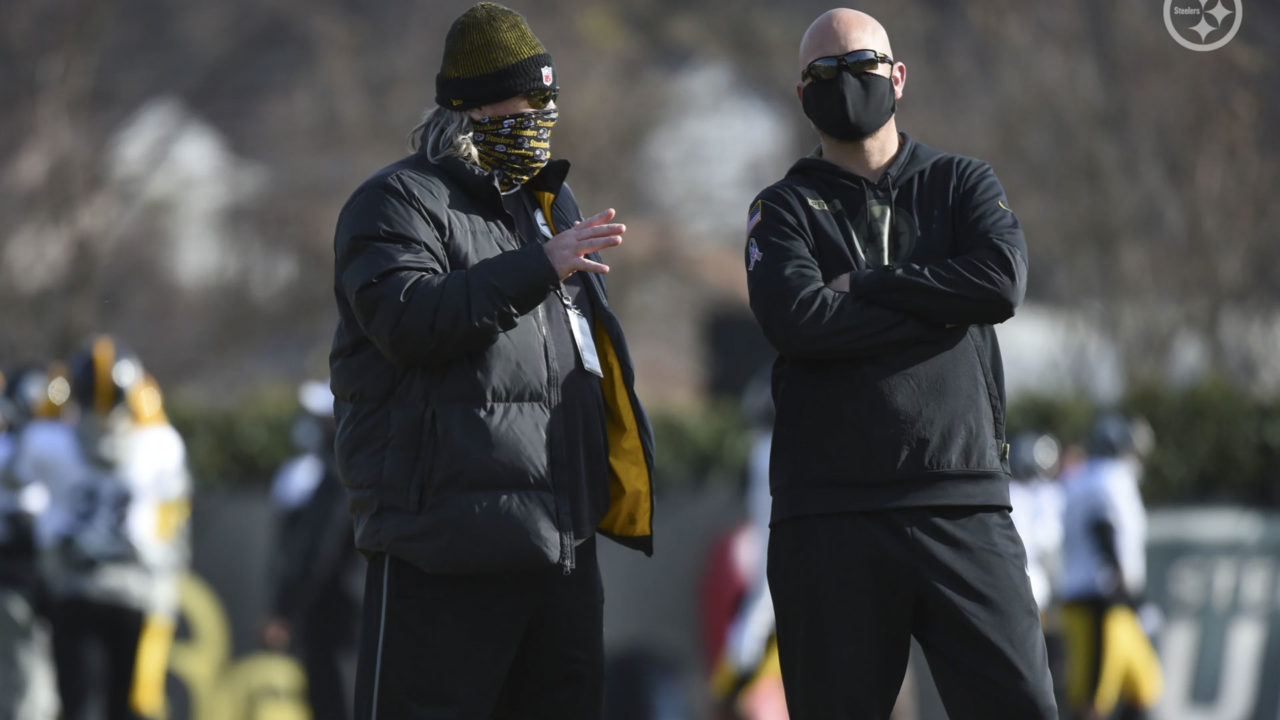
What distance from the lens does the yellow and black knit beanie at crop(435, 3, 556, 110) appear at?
454 cm

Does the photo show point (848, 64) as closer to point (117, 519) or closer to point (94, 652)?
point (117, 519)

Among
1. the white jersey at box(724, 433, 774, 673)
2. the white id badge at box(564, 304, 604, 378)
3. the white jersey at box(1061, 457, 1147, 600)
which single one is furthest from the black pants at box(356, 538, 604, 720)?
the white jersey at box(1061, 457, 1147, 600)

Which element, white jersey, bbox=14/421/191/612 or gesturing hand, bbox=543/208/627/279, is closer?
gesturing hand, bbox=543/208/627/279

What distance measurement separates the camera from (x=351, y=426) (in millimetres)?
4469

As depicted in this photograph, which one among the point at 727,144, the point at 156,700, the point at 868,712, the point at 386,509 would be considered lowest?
the point at 156,700

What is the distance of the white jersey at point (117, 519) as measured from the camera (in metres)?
8.67

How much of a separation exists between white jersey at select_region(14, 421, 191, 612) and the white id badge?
15.3ft

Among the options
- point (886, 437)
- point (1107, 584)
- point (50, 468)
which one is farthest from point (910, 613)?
point (1107, 584)

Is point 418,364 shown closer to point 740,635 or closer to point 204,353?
point 740,635

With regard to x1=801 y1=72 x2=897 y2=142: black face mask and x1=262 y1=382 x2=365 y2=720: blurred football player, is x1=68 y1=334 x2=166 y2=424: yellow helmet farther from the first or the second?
x1=801 y1=72 x2=897 y2=142: black face mask

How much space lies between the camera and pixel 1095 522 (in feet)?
38.1

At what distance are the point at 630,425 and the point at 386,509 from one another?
682 millimetres

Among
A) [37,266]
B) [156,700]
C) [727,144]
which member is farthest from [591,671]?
[727,144]

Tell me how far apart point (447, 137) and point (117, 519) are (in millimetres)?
4707
